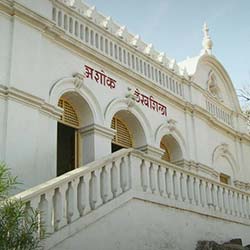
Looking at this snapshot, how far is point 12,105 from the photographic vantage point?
9.27 m

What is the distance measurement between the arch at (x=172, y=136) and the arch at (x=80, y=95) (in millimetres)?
2593

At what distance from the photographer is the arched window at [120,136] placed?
13.1 m

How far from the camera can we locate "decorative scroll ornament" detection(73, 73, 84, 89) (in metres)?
11.3

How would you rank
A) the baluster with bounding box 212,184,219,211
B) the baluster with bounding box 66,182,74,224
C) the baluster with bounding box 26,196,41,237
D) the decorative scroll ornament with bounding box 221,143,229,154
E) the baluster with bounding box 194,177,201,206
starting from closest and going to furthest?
the baluster with bounding box 26,196,41,237, the baluster with bounding box 66,182,74,224, the baluster with bounding box 194,177,201,206, the baluster with bounding box 212,184,219,211, the decorative scroll ornament with bounding box 221,143,229,154

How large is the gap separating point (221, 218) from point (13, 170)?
498 cm

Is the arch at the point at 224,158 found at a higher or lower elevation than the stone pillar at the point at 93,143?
higher

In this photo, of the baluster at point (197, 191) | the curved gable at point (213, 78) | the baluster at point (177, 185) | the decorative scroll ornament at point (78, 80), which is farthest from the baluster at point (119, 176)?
the curved gable at point (213, 78)

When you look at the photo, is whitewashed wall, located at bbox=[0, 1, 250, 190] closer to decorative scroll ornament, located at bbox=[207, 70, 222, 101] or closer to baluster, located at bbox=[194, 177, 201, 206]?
baluster, located at bbox=[194, 177, 201, 206]

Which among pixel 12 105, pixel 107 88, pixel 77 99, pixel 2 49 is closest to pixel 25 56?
pixel 2 49

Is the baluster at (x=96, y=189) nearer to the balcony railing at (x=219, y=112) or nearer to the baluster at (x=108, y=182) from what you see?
the baluster at (x=108, y=182)

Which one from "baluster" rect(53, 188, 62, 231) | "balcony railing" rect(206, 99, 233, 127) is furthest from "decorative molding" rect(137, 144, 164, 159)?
"baluster" rect(53, 188, 62, 231)

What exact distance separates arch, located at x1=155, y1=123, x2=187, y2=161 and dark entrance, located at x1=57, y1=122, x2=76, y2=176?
2.75 m

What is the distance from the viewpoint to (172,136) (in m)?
A: 14.5

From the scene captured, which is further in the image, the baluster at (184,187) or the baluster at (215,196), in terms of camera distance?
the baluster at (215,196)
